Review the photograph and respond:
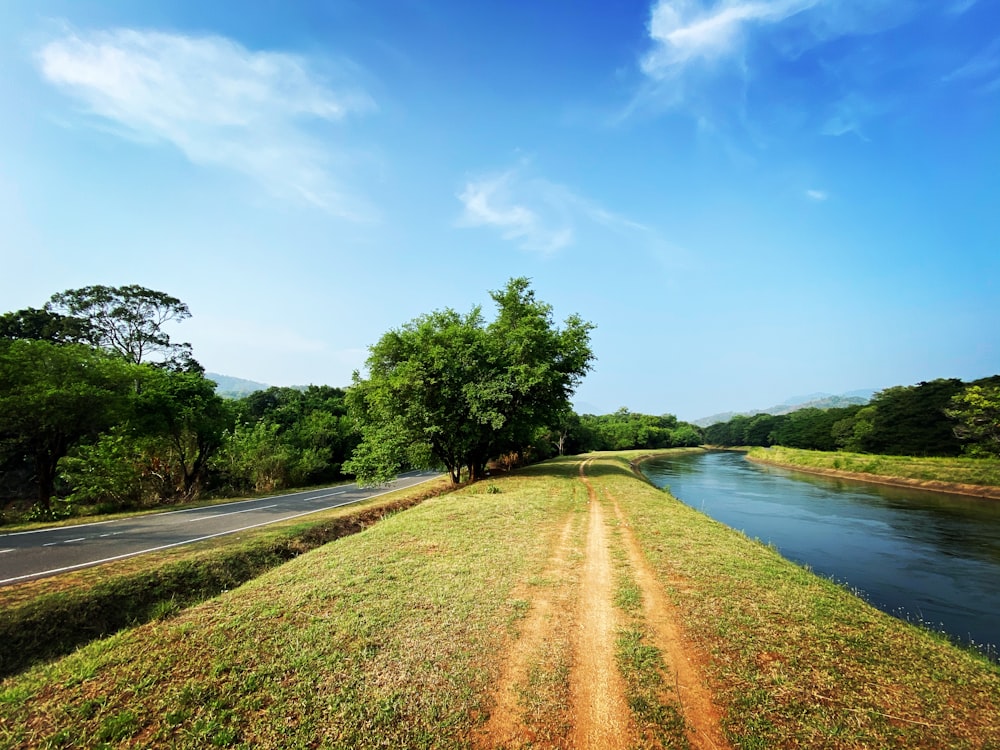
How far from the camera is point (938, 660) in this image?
555 cm

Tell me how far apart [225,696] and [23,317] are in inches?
1790

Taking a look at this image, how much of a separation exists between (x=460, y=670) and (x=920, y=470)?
156ft

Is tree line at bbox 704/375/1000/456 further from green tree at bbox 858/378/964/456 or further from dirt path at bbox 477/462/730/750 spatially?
dirt path at bbox 477/462/730/750

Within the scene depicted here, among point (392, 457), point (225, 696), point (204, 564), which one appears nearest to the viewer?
point (225, 696)

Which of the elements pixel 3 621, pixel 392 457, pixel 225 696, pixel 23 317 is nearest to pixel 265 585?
pixel 225 696

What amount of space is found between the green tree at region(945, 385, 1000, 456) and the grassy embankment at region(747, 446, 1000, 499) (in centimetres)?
402

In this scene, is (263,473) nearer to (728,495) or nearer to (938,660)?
(938,660)

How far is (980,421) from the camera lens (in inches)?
1438

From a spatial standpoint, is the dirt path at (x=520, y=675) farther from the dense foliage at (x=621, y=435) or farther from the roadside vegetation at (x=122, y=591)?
the dense foliage at (x=621, y=435)

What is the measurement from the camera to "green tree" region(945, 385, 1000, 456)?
35.2 meters

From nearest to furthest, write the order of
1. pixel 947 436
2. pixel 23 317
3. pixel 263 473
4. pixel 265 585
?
pixel 265 585 < pixel 263 473 < pixel 23 317 < pixel 947 436

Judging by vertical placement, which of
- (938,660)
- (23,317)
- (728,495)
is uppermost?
(23,317)

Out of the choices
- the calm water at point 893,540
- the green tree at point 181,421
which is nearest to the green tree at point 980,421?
the calm water at point 893,540

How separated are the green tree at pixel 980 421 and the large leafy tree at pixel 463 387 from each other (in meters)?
36.7
